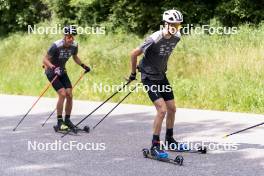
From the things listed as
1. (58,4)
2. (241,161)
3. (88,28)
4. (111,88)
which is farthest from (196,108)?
(58,4)

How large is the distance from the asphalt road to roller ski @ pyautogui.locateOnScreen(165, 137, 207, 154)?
0.12 metres

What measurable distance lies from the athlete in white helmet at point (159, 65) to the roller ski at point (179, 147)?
0.44 metres

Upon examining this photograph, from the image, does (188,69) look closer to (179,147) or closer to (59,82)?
(59,82)

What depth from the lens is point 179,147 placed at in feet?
25.6

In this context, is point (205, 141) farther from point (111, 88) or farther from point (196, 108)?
point (111, 88)

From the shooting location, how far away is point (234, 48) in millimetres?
15766

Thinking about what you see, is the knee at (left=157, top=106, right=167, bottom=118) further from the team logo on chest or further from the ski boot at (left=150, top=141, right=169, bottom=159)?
the team logo on chest

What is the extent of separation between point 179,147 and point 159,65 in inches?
46.6

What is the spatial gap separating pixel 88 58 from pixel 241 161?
12.5m

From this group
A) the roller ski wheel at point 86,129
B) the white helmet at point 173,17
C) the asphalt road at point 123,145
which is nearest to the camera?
the asphalt road at point 123,145

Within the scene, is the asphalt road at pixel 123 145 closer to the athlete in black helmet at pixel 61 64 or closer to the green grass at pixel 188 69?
the athlete in black helmet at pixel 61 64

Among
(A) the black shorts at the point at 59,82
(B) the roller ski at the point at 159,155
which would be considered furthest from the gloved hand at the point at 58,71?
(B) the roller ski at the point at 159,155

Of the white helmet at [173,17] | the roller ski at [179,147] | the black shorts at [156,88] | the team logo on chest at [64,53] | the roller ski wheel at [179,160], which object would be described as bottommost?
the roller ski at [179,147]

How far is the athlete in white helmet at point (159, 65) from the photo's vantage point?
281 inches
